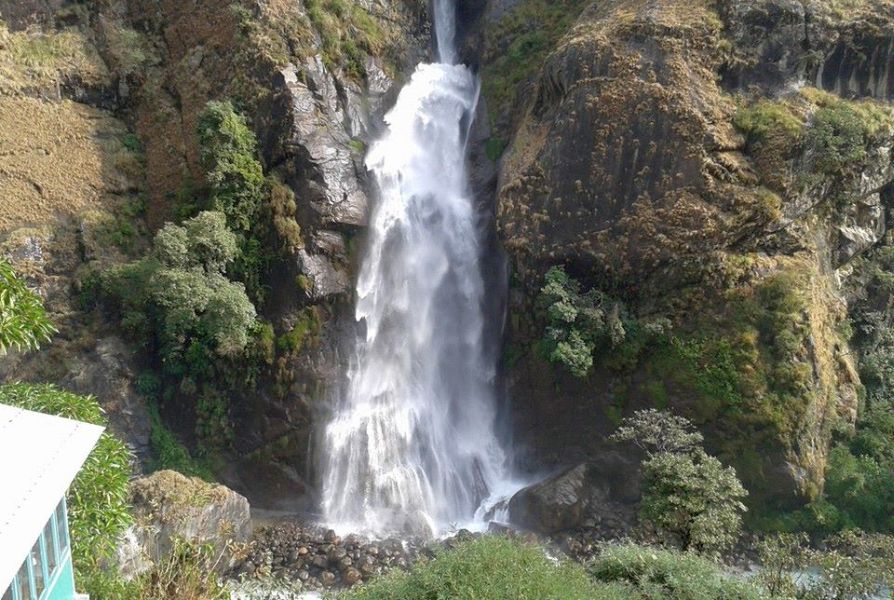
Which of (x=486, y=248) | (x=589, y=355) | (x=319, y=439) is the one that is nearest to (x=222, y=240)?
(x=319, y=439)

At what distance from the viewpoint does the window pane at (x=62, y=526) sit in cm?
766

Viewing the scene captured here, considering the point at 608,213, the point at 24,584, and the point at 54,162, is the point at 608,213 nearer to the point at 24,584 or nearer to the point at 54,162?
the point at 24,584

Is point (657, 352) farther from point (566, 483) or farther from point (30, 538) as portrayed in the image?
point (30, 538)

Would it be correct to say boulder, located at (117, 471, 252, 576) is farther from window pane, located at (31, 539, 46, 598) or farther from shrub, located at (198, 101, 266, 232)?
shrub, located at (198, 101, 266, 232)

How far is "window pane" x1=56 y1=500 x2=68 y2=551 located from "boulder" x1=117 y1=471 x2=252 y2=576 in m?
5.27

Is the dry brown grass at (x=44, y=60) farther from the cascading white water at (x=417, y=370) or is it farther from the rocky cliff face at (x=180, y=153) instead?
the cascading white water at (x=417, y=370)

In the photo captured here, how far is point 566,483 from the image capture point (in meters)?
17.9

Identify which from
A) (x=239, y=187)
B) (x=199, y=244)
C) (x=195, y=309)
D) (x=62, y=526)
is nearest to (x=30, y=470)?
(x=62, y=526)

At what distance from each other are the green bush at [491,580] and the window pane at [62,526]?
3670 millimetres

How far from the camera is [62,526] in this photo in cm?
777

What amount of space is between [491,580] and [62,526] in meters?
5.15

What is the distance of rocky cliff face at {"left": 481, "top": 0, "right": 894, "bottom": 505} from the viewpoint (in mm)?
17609

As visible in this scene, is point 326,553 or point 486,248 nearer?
point 326,553

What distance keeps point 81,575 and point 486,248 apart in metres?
15.2
